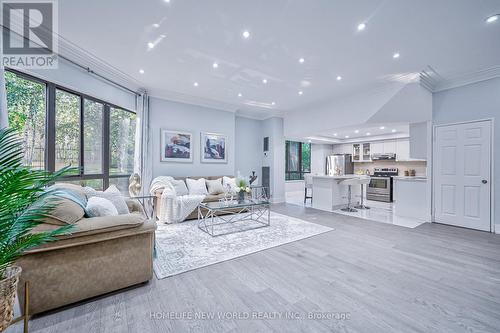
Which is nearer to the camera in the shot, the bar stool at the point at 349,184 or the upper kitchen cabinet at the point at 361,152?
the bar stool at the point at 349,184

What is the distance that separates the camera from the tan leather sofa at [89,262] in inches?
63.9

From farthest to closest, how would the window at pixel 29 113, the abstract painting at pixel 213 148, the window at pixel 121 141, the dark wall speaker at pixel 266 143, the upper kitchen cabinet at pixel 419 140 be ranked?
the dark wall speaker at pixel 266 143 → the abstract painting at pixel 213 148 → the upper kitchen cabinet at pixel 419 140 → the window at pixel 121 141 → the window at pixel 29 113

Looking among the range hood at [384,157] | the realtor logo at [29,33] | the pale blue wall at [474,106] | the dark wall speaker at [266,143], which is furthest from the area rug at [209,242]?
the range hood at [384,157]

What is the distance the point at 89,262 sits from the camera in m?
1.81

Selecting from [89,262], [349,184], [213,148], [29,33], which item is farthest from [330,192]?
[29,33]

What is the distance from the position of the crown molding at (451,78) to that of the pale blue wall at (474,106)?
0.09 m

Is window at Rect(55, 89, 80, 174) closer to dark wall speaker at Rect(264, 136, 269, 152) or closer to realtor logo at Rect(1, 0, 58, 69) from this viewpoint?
realtor logo at Rect(1, 0, 58, 69)

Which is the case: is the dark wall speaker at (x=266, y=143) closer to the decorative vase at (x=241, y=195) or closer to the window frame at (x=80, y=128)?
the decorative vase at (x=241, y=195)

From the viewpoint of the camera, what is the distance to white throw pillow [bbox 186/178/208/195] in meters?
5.12

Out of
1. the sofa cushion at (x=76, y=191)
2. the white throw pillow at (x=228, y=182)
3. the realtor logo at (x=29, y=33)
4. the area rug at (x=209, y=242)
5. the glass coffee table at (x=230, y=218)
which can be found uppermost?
the realtor logo at (x=29, y=33)

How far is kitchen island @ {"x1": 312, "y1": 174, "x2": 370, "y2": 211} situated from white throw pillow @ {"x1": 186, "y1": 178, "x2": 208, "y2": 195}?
130 inches

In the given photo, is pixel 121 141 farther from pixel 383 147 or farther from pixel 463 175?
pixel 383 147

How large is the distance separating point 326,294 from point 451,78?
503cm

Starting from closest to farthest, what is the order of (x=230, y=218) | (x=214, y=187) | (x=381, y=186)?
(x=230, y=218) → (x=214, y=187) → (x=381, y=186)
